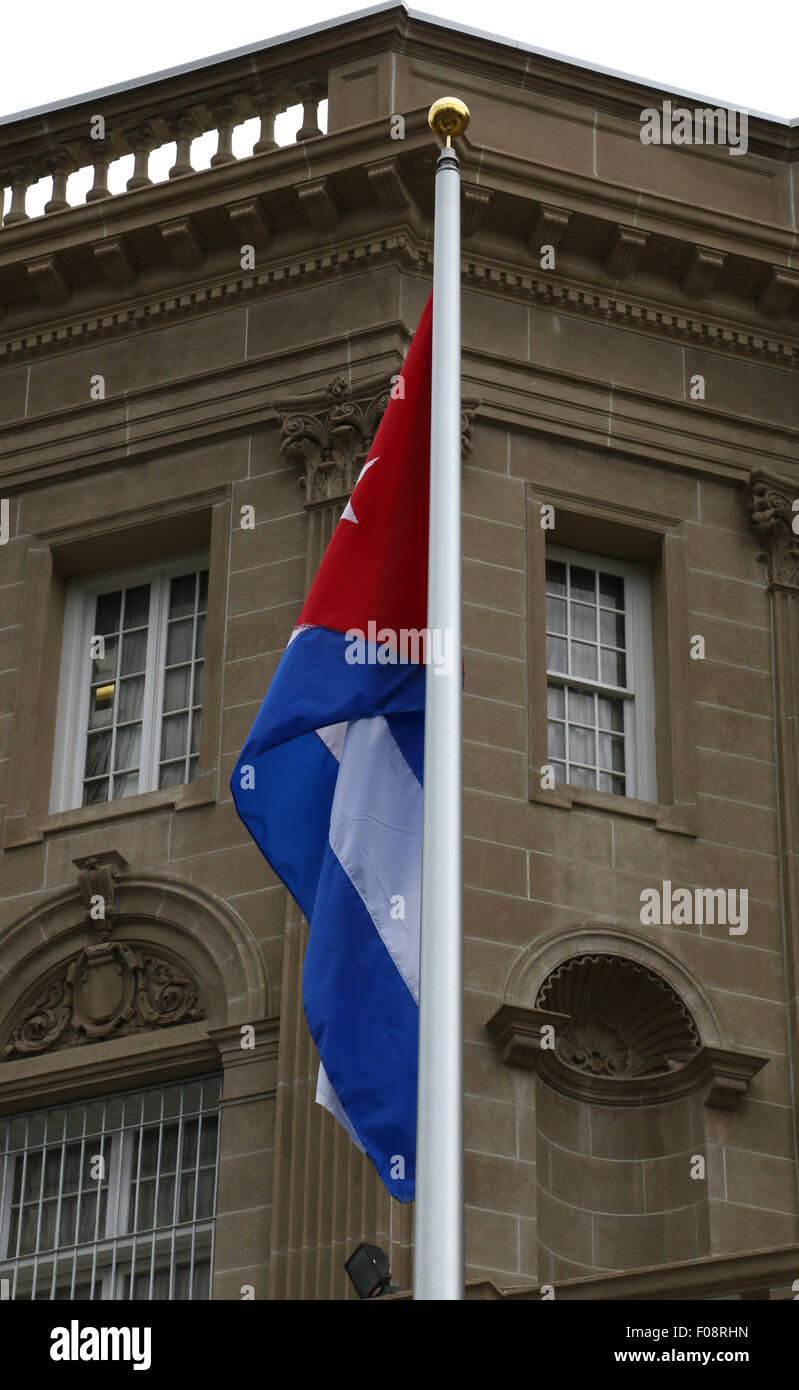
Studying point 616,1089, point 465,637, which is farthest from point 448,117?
point 616,1089

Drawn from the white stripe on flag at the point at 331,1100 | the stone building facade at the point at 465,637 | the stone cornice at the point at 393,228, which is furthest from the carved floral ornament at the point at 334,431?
the white stripe on flag at the point at 331,1100

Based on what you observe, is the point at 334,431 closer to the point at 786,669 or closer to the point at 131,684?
the point at 131,684

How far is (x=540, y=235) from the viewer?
78.6 ft

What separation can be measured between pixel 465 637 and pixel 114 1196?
5450mm

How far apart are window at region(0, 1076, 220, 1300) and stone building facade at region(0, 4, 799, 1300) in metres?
0.03

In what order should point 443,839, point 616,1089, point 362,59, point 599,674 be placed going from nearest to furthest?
point 443,839, point 616,1089, point 599,674, point 362,59

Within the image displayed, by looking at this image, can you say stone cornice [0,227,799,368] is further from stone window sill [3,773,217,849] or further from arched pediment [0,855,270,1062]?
arched pediment [0,855,270,1062]

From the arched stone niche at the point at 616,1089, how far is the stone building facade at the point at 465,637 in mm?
35

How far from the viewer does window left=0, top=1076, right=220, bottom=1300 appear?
20031 millimetres

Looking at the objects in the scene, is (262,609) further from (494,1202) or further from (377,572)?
(377,572)

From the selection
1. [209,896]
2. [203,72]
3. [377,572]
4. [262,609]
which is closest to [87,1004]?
[209,896]

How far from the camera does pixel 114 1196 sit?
67.1 ft

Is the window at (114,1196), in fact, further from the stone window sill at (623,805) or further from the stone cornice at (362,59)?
the stone cornice at (362,59)

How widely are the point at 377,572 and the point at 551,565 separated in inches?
337
